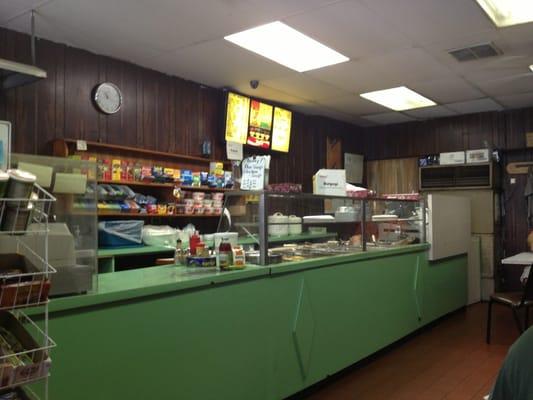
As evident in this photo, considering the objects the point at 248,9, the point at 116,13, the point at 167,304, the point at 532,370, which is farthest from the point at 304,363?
the point at 116,13

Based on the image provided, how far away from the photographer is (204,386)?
2.38m

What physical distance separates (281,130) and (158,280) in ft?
14.2

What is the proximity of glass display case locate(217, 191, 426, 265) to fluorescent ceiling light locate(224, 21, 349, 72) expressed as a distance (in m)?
1.46

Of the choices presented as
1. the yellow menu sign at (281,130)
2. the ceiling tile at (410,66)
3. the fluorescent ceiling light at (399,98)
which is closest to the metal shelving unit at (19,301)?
the ceiling tile at (410,66)

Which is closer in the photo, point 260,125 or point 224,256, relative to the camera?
point 224,256

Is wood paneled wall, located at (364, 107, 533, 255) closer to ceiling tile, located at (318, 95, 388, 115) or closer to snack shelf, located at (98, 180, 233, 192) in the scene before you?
ceiling tile, located at (318, 95, 388, 115)

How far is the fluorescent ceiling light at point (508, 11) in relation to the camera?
11.4ft

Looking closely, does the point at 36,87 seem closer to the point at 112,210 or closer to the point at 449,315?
the point at 112,210

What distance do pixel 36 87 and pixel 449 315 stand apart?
5014 millimetres

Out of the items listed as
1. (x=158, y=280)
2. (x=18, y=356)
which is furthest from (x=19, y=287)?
(x=158, y=280)

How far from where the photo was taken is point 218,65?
4707mm

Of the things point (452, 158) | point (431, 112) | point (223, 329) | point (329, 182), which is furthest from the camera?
point (452, 158)

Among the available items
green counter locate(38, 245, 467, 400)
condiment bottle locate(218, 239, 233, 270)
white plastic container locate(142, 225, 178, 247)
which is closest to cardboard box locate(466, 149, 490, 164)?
green counter locate(38, 245, 467, 400)

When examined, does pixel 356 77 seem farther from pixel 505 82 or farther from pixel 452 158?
pixel 452 158
